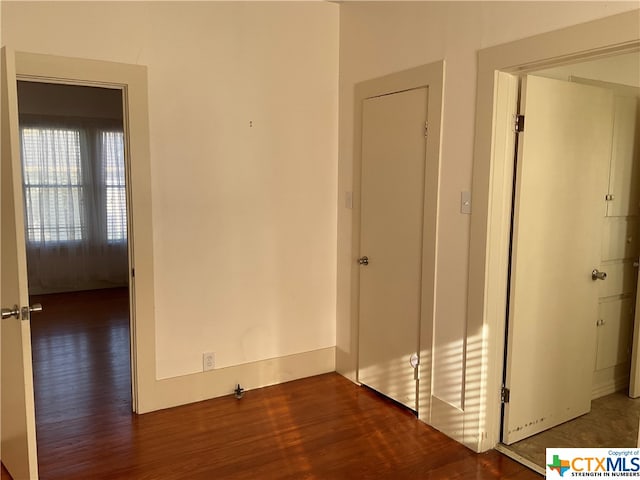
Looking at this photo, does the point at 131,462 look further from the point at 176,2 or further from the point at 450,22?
the point at 450,22

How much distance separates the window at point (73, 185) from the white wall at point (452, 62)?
14.5 ft

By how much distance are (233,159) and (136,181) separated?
64cm

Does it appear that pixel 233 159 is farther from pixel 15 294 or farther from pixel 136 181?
pixel 15 294

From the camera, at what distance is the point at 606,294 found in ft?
11.1

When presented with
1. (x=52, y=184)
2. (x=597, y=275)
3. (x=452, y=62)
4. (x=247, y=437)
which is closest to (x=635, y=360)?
(x=597, y=275)

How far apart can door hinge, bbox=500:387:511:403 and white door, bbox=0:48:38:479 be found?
225 centimetres

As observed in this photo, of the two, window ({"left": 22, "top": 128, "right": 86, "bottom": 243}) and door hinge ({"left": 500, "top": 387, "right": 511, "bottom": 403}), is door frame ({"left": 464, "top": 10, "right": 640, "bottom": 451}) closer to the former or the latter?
door hinge ({"left": 500, "top": 387, "right": 511, "bottom": 403})

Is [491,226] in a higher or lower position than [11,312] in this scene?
higher

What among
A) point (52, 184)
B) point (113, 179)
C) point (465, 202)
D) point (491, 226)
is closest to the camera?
point (491, 226)

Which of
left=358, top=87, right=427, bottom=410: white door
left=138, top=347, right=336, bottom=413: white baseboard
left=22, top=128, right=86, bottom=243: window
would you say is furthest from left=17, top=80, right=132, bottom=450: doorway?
left=358, top=87, right=427, bottom=410: white door

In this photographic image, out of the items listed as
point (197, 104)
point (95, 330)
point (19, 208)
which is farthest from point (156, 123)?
point (95, 330)

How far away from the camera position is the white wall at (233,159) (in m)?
3.00

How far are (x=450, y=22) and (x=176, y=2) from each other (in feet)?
5.24

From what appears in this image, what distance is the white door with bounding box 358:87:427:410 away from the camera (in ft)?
10.1
